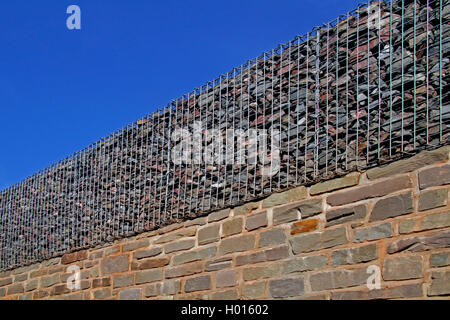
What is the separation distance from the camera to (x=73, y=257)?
914 centimetres

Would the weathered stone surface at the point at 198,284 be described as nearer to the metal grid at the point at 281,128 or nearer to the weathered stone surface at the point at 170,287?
the weathered stone surface at the point at 170,287

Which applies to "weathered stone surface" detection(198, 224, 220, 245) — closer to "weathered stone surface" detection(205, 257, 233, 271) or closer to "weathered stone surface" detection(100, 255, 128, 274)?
"weathered stone surface" detection(205, 257, 233, 271)

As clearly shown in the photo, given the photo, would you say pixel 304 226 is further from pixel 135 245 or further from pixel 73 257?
pixel 73 257

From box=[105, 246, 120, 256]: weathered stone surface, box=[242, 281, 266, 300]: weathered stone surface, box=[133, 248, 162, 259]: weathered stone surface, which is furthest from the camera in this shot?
box=[105, 246, 120, 256]: weathered stone surface

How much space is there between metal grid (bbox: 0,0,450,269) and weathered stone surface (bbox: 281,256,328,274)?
2.40 feet

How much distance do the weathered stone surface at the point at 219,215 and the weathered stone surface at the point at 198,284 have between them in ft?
2.05

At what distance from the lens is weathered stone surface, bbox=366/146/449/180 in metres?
5.00

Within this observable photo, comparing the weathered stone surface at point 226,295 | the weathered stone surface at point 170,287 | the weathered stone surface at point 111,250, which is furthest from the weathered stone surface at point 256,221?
the weathered stone surface at point 111,250

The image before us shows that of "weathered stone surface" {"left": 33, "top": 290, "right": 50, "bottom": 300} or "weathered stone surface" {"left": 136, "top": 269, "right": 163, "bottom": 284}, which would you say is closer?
"weathered stone surface" {"left": 136, "top": 269, "right": 163, "bottom": 284}

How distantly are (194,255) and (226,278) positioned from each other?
626 mm

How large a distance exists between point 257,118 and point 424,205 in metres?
2.31

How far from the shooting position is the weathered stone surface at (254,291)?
19.9 feet

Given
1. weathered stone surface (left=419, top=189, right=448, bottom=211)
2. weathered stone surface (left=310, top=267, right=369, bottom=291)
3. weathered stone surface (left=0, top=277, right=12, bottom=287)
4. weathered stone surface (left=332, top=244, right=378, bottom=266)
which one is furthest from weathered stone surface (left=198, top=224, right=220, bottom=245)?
weathered stone surface (left=0, top=277, right=12, bottom=287)
